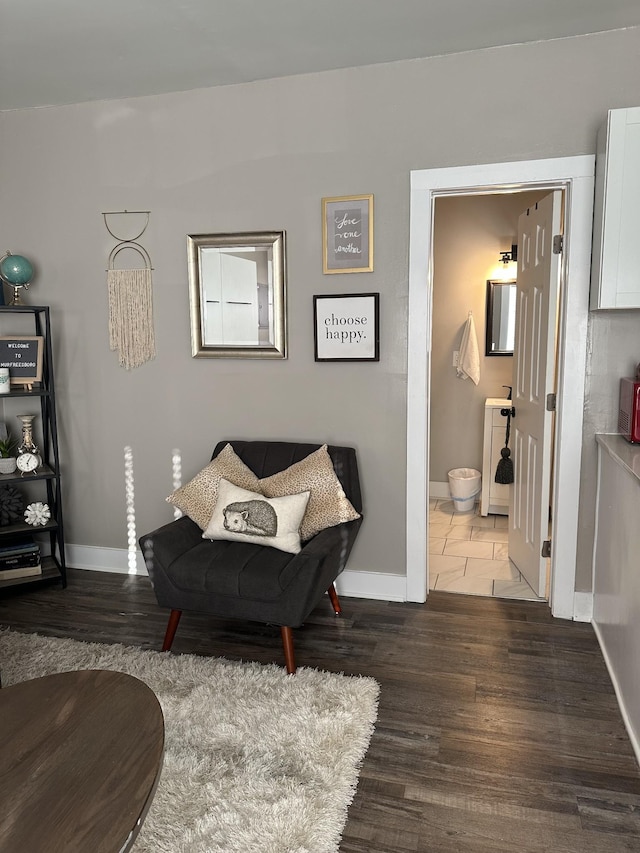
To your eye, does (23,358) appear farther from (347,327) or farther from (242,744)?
(242,744)

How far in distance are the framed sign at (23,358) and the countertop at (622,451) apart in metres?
2.91

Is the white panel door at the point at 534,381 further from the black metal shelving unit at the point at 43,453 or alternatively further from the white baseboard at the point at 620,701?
the black metal shelving unit at the point at 43,453

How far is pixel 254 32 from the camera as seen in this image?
9.02ft

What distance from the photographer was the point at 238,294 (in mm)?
3482

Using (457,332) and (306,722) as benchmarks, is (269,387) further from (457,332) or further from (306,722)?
(457,332)

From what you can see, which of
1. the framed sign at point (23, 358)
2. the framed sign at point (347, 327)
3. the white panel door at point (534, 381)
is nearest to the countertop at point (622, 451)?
the white panel door at point (534, 381)

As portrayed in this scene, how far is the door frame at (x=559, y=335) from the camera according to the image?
294 cm

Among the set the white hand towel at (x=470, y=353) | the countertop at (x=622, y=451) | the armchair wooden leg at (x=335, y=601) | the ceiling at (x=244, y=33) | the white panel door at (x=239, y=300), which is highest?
the ceiling at (x=244, y=33)

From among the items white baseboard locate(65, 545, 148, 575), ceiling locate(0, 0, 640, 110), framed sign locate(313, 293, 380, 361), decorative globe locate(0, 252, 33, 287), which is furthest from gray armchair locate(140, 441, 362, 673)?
ceiling locate(0, 0, 640, 110)

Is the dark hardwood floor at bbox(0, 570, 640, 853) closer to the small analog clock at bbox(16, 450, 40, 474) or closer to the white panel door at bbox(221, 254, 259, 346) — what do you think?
the small analog clock at bbox(16, 450, 40, 474)

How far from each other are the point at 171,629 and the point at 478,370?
10.8 ft

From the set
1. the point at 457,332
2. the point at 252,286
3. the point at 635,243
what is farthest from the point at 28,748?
the point at 457,332

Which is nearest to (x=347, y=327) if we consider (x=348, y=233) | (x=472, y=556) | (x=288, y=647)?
(x=348, y=233)

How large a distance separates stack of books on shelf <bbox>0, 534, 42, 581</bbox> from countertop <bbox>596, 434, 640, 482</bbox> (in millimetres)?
3028
